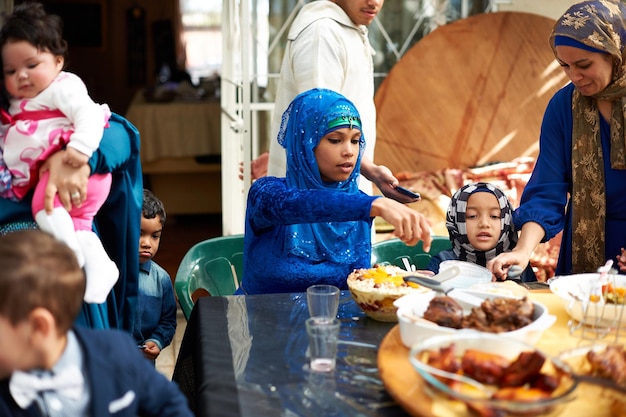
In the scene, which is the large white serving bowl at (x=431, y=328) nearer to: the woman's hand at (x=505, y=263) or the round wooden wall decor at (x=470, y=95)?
the woman's hand at (x=505, y=263)

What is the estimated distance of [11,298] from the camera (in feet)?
4.75

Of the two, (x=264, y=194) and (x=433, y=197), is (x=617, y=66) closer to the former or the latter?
(x=264, y=194)

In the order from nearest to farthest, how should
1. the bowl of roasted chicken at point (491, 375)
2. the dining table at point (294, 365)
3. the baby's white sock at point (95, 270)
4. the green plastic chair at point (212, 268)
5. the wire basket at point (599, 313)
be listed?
the bowl of roasted chicken at point (491, 375) < the dining table at point (294, 365) < the wire basket at point (599, 313) < the baby's white sock at point (95, 270) < the green plastic chair at point (212, 268)

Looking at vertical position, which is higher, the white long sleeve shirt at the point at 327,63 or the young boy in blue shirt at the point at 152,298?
the white long sleeve shirt at the point at 327,63

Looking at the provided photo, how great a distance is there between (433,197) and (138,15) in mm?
9191

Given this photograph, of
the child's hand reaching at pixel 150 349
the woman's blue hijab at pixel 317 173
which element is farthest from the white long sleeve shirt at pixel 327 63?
the child's hand reaching at pixel 150 349

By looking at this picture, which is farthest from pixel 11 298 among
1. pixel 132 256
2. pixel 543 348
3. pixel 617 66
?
pixel 617 66

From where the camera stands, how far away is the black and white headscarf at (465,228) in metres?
3.09

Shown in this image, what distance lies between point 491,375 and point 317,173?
1.18 m

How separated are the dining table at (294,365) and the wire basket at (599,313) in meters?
0.04

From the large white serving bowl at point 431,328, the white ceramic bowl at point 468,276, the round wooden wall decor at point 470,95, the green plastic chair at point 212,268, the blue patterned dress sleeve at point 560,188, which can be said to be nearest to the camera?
the large white serving bowl at point 431,328

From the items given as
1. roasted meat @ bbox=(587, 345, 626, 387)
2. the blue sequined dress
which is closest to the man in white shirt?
the blue sequined dress

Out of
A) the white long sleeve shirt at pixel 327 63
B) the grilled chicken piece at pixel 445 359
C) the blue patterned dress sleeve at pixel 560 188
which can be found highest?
the white long sleeve shirt at pixel 327 63

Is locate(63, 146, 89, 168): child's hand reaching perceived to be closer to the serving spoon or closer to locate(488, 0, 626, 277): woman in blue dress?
the serving spoon
